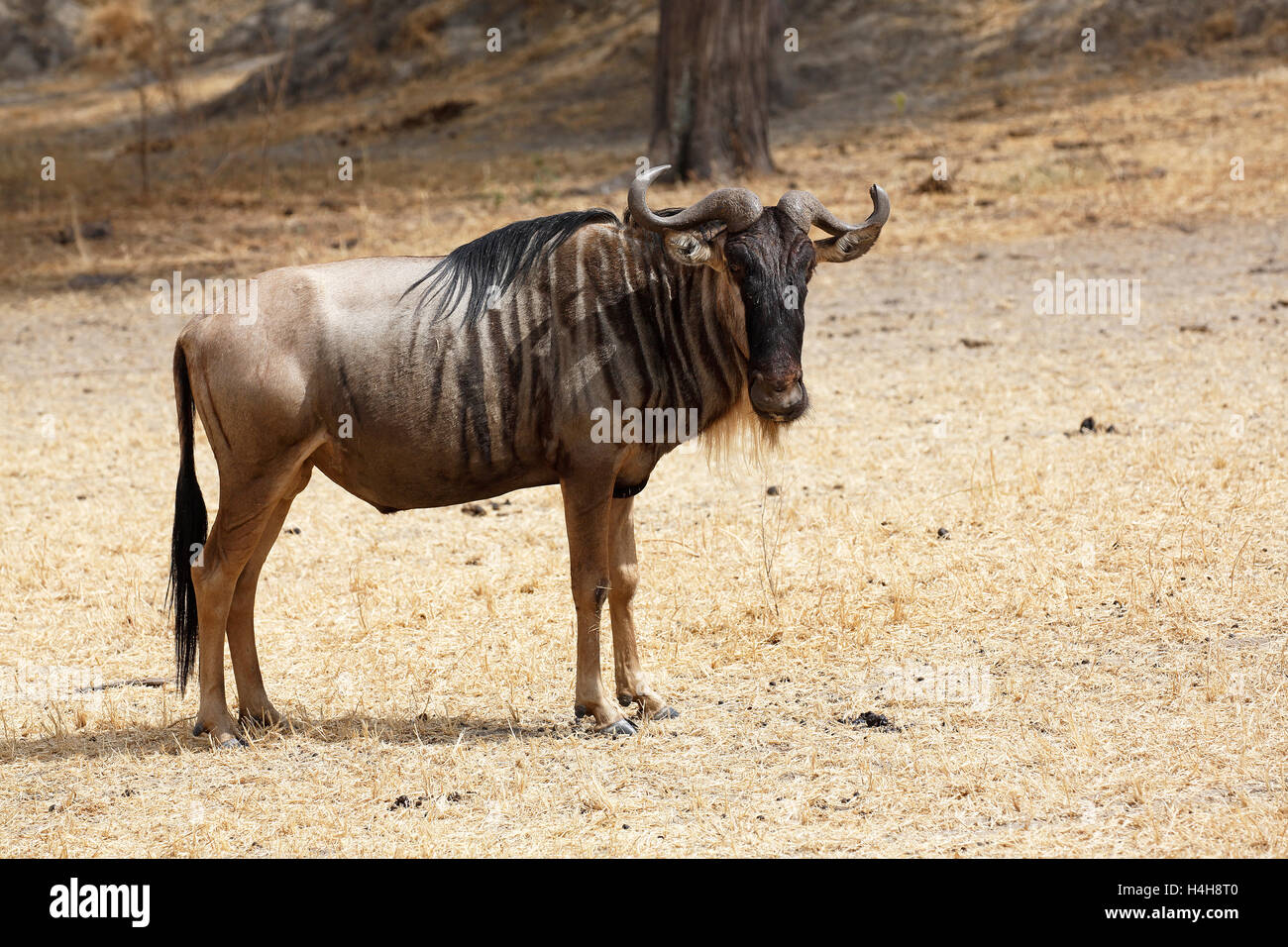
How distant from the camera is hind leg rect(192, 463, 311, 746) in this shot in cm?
532

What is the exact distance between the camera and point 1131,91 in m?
20.4

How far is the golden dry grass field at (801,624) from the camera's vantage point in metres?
4.71

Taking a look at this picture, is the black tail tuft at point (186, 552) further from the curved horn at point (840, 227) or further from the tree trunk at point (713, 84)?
the tree trunk at point (713, 84)

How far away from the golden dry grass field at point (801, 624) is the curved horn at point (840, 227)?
1714 millimetres

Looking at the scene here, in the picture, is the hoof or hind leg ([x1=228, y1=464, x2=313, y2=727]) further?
hind leg ([x1=228, y1=464, x2=313, y2=727])

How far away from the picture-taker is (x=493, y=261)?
5.52 metres

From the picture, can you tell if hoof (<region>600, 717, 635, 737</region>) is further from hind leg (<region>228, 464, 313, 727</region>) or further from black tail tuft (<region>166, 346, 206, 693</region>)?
black tail tuft (<region>166, 346, 206, 693</region>)

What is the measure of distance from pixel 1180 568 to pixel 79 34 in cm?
3560

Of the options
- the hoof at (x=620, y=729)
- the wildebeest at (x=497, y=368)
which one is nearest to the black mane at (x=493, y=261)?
the wildebeest at (x=497, y=368)

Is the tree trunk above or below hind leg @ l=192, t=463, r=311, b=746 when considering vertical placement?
above

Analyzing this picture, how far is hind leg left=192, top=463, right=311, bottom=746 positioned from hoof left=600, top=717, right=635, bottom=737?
141 centimetres

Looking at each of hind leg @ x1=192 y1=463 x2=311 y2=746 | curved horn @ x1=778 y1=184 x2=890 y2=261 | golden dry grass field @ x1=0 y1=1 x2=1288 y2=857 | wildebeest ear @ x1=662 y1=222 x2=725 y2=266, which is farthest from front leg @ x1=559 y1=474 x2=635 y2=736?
curved horn @ x1=778 y1=184 x2=890 y2=261

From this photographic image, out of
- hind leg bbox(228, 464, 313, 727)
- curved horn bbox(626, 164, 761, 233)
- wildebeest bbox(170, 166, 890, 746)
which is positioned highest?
curved horn bbox(626, 164, 761, 233)

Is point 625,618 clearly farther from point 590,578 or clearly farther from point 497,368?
point 497,368
